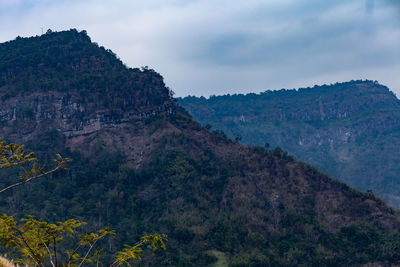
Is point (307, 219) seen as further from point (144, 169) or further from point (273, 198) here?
point (144, 169)

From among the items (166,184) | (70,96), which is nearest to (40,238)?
(166,184)

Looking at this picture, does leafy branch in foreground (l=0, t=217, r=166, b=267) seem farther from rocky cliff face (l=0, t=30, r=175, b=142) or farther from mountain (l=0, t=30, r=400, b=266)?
rocky cliff face (l=0, t=30, r=175, b=142)

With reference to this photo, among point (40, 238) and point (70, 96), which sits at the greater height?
point (70, 96)

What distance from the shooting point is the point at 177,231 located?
234ft

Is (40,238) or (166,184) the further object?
(166,184)

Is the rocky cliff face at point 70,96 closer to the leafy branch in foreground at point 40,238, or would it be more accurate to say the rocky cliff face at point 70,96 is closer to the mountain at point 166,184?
the mountain at point 166,184

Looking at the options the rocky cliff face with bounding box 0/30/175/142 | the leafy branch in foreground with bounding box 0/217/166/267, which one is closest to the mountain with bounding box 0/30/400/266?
the rocky cliff face with bounding box 0/30/175/142

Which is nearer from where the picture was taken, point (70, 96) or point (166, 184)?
point (166, 184)

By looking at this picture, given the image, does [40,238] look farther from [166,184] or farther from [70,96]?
→ [70,96]

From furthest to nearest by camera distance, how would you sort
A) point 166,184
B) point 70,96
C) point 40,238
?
point 70,96 < point 166,184 < point 40,238

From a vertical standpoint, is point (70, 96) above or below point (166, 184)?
above

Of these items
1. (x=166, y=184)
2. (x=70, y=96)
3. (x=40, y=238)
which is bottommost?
(x=166, y=184)

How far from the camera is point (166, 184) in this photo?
8644cm

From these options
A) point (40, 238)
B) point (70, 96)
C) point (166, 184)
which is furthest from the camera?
point (70, 96)
